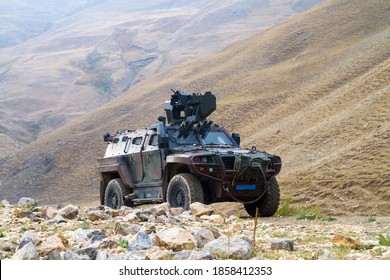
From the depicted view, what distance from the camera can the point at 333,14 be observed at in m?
53.5

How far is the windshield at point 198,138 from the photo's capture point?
14016mm

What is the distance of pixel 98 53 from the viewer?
116250 millimetres

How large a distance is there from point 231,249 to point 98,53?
369 ft

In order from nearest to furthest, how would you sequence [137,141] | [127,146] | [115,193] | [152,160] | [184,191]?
1. [184,191]
2. [152,160]
3. [137,141]
4. [127,146]
5. [115,193]

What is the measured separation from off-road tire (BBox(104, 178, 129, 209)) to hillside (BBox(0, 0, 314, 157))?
4298cm

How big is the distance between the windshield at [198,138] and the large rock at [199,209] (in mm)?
2749

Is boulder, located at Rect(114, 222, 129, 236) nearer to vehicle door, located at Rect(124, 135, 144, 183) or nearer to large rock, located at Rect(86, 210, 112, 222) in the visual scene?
large rock, located at Rect(86, 210, 112, 222)

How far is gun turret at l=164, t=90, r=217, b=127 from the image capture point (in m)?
14.3

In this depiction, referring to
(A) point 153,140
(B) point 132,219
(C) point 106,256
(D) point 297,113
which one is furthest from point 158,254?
(D) point 297,113

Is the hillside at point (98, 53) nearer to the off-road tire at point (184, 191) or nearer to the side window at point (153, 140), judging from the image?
the side window at point (153, 140)

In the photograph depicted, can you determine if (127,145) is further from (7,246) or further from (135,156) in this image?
(7,246)

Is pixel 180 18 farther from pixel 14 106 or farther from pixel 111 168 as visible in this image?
pixel 111 168

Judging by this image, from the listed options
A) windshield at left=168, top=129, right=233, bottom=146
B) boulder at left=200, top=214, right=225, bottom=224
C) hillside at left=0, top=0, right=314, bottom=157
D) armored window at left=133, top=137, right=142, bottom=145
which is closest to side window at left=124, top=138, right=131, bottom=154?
armored window at left=133, top=137, right=142, bottom=145

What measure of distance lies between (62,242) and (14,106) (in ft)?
254
